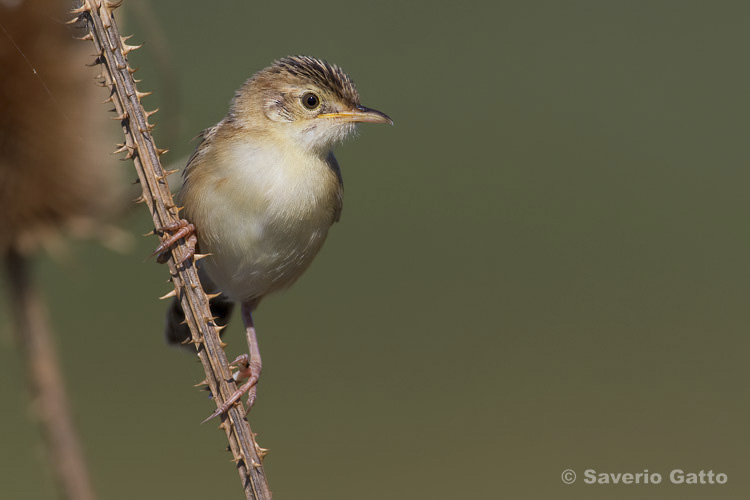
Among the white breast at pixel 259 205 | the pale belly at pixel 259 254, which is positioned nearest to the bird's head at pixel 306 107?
the white breast at pixel 259 205

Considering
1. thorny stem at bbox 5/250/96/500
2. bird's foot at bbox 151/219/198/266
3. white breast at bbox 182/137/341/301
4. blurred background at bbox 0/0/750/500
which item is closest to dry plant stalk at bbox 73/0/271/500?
bird's foot at bbox 151/219/198/266

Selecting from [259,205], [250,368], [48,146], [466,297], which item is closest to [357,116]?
[259,205]

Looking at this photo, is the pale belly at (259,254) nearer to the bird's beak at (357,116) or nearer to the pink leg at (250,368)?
the pink leg at (250,368)

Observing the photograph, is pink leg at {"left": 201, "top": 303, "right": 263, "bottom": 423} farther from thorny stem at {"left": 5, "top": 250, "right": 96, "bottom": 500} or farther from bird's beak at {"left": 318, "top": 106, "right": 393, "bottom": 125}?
bird's beak at {"left": 318, "top": 106, "right": 393, "bottom": 125}

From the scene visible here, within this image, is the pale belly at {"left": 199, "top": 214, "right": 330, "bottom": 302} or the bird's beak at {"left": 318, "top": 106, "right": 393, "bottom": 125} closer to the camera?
the pale belly at {"left": 199, "top": 214, "right": 330, "bottom": 302}

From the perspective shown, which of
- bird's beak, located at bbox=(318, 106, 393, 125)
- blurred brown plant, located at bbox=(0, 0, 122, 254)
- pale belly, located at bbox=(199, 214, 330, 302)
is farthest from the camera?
blurred brown plant, located at bbox=(0, 0, 122, 254)

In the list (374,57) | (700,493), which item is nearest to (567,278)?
(700,493)
